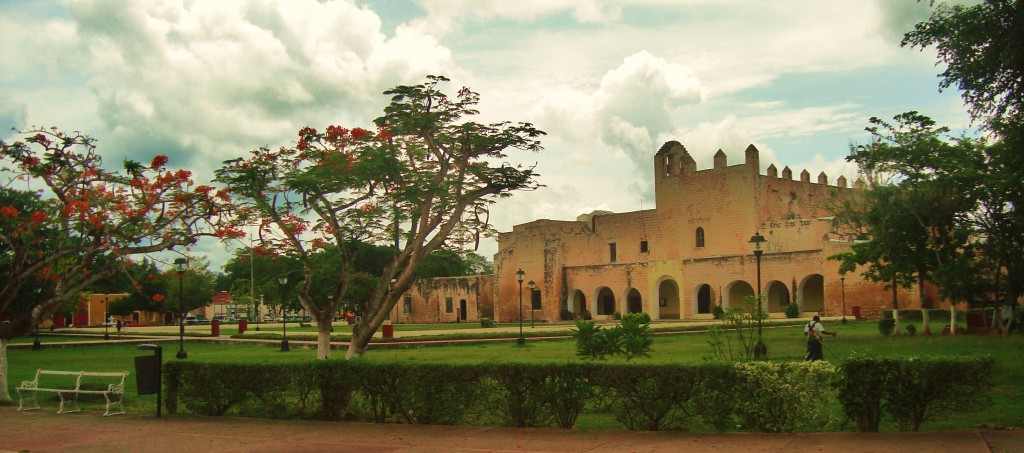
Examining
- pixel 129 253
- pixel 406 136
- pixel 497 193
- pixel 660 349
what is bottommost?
pixel 660 349

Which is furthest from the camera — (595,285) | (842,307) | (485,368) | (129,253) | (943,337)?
(595,285)

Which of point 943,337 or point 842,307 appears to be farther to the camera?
point 842,307

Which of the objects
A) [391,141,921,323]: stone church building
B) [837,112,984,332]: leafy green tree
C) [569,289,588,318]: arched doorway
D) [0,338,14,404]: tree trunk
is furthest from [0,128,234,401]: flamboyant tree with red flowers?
[569,289,588,318]: arched doorway

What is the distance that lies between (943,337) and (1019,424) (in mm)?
13422

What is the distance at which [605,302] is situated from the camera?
165 ft

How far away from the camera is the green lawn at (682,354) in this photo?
9395 mm

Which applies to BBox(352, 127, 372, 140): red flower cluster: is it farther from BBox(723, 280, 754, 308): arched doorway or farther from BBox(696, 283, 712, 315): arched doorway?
BBox(696, 283, 712, 315): arched doorway

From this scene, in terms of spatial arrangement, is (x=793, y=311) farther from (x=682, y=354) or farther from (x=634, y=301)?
(x=682, y=354)

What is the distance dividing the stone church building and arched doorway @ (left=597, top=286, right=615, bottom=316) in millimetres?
65

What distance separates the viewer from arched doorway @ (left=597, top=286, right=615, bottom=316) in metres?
49.8

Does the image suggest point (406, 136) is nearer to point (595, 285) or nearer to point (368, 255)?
point (595, 285)

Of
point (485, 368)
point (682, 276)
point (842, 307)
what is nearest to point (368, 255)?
point (682, 276)

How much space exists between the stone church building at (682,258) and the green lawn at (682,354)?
8.55 m

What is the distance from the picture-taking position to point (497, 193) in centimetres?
1460
